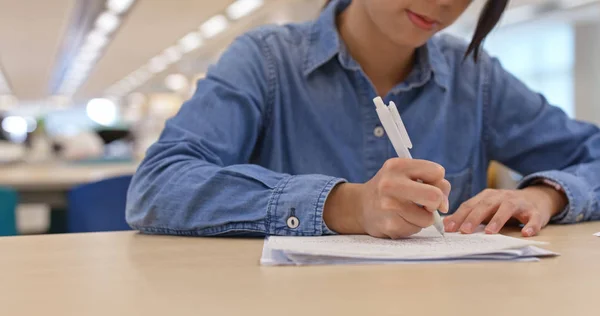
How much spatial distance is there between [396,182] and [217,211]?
0.86 ft

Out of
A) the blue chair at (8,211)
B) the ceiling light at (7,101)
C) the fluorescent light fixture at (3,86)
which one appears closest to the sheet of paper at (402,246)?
the blue chair at (8,211)

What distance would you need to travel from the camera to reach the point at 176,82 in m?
15.9

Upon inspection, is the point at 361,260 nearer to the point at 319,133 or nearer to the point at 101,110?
the point at 319,133

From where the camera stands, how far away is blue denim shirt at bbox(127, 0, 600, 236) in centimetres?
88

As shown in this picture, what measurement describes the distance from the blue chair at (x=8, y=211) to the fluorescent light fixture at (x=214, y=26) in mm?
5670

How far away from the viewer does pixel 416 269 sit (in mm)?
618

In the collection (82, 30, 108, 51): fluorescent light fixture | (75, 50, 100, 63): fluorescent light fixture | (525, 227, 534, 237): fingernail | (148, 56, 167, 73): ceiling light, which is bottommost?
(148, 56, 167, 73): ceiling light

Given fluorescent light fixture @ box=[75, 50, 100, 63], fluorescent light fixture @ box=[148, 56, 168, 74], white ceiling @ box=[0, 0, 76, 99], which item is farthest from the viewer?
fluorescent light fixture @ box=[148, 56, 168, 74]

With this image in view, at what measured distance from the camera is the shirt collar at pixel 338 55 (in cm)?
119

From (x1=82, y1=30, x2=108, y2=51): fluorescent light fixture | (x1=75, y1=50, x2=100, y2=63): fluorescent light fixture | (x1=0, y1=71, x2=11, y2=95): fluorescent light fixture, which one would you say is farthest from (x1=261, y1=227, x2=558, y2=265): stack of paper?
(x1=0, y1=71, x2=11, y2=95): fluorescent light fixture

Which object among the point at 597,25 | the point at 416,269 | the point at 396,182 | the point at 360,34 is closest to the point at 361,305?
the point at 416,269

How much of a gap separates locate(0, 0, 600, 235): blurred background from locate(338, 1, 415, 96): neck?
29.8 inches

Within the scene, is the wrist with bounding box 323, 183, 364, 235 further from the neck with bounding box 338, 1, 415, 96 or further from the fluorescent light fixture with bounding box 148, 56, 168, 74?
the fluorescent light fixture with bounding box 148, 56, 168, 74

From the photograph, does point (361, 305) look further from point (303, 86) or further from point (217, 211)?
point (303, 86)
